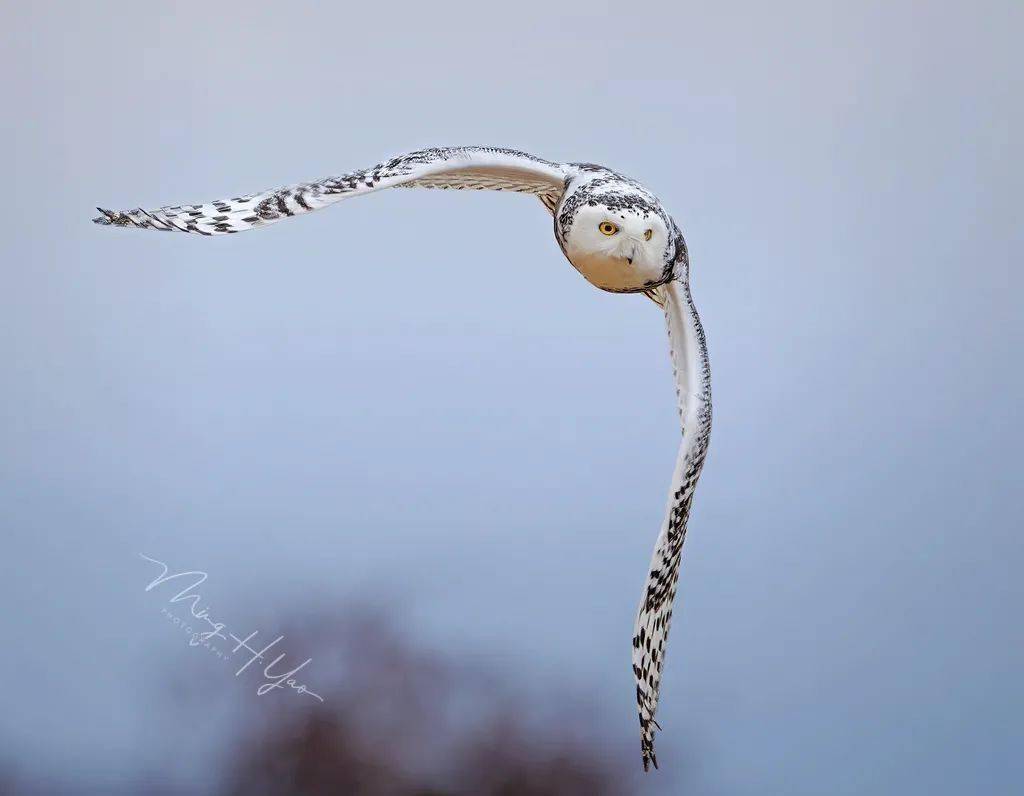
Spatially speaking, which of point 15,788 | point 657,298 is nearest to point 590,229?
point 657,298

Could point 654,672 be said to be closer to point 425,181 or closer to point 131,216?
point 425,181

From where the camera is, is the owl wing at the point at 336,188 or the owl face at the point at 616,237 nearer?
the owl wing at the point at 336,188

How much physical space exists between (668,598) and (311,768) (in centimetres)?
91

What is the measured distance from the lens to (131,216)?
3.82 ft

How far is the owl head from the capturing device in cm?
136

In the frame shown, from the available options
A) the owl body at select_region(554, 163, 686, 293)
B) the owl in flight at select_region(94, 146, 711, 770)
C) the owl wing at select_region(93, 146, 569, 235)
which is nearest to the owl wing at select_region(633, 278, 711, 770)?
the owl in flight at select_region(94, 146, 711, 770)

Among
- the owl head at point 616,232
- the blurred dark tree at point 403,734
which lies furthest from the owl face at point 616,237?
the blurred dark tree at point 403,734

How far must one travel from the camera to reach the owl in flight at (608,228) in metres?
1.20

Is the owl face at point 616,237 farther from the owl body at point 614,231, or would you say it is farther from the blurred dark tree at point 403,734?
the blurred dark tree at point 403,734

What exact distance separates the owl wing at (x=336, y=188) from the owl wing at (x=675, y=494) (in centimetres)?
27

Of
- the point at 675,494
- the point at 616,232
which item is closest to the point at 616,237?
the point at 616,232

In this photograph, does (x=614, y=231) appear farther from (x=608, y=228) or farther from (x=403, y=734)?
(x=403, y=734)

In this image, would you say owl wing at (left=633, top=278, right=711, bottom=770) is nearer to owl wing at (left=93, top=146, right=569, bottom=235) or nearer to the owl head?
the owl head

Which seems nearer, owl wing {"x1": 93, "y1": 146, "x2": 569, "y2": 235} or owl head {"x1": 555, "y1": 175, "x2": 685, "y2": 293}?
owl wing {"x1": 93, "y1": 146, "x2": 569, "y2": 235}
